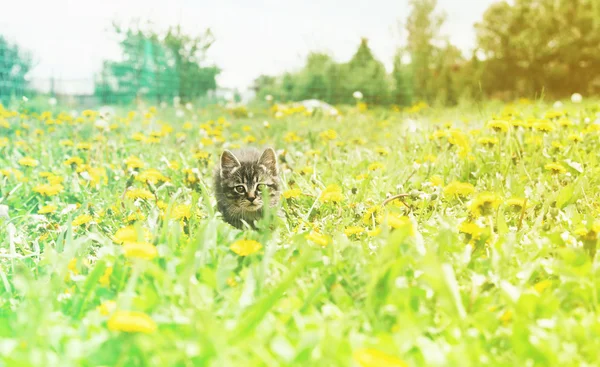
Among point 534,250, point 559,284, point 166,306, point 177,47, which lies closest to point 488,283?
point 559,284

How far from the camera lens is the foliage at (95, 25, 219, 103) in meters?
12.2

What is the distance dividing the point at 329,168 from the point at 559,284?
2.33 meters

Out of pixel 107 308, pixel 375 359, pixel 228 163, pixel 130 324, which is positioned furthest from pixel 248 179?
pixel 375 359

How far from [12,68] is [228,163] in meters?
6.45

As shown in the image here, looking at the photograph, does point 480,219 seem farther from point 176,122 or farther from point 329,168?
point 176,122

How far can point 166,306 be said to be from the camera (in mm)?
1583

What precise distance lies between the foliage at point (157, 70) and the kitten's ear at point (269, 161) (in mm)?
8686

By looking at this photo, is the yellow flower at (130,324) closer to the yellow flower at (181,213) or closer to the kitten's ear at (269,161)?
the yellow flower at (181,213)

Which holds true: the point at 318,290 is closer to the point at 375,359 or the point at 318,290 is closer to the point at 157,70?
the point at 375,359

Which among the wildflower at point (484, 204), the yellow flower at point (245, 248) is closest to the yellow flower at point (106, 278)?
the yellow flower at point (245, 248)

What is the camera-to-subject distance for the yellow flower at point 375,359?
3.73 feet

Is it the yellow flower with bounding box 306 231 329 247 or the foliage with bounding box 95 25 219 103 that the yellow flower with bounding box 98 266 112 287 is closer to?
the yellow flower with bounding box 306 231 329 247

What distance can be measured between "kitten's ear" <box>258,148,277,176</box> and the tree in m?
5.86

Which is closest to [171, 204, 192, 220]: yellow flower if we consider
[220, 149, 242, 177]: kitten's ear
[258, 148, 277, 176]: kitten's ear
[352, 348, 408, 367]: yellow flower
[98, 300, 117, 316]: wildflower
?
[220, 149, 242, 177]: kitten's ear
